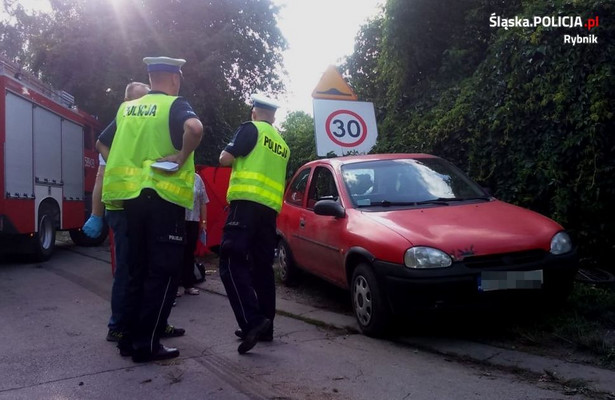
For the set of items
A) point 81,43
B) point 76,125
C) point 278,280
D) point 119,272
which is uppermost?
point 81,43

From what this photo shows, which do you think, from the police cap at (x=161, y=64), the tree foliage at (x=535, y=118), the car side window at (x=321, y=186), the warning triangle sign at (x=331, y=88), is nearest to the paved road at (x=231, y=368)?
the car side window at (x=321, y=186)

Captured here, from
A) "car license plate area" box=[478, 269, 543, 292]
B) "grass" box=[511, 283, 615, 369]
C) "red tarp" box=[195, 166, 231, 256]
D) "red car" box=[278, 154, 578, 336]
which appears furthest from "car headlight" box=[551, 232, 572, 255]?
"red tarp" box=[195, 166, 231, 256]

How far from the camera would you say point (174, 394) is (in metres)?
3.53

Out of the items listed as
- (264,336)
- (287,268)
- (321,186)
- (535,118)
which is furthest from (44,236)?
(535,118)

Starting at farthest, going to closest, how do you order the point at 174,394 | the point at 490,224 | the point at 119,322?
the point at 490,224 → the point at 119,322 → the point at 174,394

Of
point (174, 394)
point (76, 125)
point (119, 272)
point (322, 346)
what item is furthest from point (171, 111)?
point (76, 125)

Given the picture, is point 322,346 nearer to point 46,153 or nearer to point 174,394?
point 174,394

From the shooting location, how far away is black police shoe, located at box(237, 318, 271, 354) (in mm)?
4254

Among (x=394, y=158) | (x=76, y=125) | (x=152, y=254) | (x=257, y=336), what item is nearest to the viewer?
(x=152, y=254)

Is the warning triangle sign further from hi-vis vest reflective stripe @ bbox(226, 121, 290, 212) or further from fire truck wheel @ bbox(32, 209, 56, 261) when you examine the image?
fire truck wheel @ bbox(32, 209, 56, 261)

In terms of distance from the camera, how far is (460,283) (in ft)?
14.5

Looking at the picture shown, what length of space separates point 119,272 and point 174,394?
143 cm

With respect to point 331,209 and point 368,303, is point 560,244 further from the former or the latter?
point 331,209

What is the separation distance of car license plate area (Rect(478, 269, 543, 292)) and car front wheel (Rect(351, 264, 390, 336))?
76 centimetres
